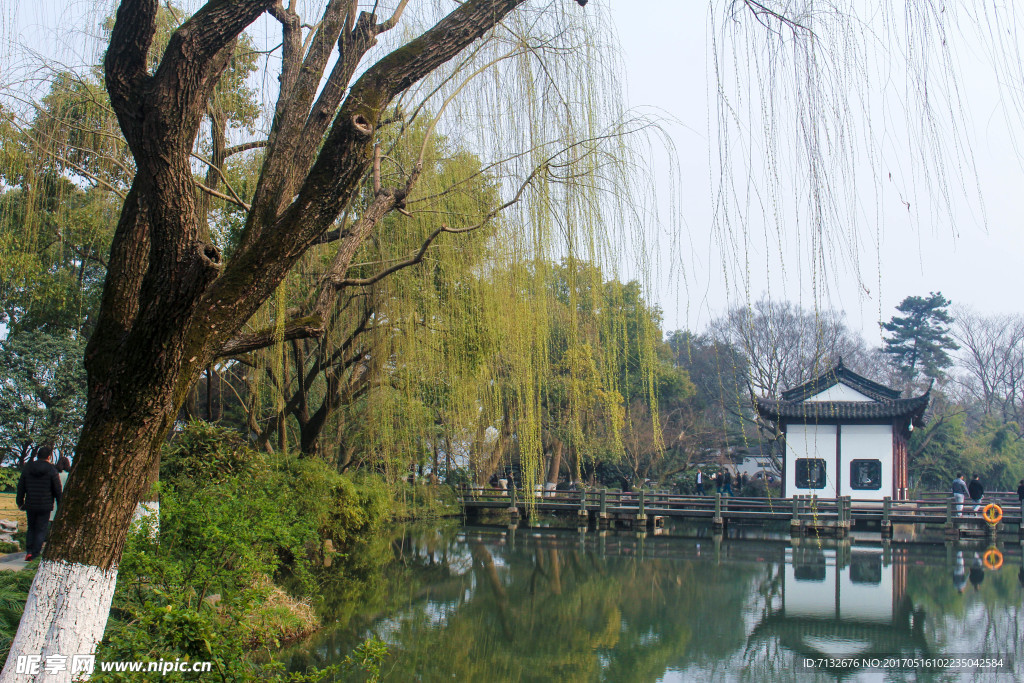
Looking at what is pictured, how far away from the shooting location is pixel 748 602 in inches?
353

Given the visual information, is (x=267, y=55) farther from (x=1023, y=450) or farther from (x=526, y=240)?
(x=1023, y=450)

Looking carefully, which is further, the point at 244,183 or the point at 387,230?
the point at 244,183

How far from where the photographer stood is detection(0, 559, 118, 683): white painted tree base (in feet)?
7.83

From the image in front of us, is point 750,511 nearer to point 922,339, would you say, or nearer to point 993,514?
point 993,514

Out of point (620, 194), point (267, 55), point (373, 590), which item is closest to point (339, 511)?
point (373, 590)

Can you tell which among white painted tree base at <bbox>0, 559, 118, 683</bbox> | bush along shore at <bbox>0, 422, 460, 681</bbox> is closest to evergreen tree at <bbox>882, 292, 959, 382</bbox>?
bush along shore at <bbox>0, 422, 460, 681</bbox>

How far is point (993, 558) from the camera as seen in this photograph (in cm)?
1325

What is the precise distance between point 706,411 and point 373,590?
17.8 m

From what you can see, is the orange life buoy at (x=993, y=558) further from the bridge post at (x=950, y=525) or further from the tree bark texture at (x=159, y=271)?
the tree bark texture at (x=159, y=271)

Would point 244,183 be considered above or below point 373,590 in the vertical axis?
above

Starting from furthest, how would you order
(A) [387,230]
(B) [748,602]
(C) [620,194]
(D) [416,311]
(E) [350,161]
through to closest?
(B) [748,602]
(A) [387,230]
(D) [416,311]
(C) [620,194]
(E) [350,161]

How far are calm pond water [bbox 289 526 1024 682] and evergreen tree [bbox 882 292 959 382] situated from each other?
16.5m

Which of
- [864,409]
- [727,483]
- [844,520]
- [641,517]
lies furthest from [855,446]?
[641,517]

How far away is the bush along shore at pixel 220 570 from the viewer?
2672 millimetres
